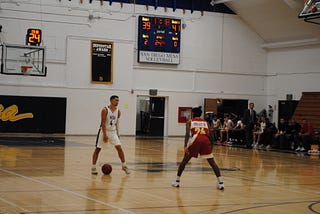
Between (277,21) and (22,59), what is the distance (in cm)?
1519

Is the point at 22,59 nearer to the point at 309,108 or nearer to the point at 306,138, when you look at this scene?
the point at 306,138

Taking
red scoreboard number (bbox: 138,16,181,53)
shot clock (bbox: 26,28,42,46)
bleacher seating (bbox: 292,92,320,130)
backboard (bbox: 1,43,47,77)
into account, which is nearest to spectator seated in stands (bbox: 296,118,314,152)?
bleacher seating (bbox: 292,92,320,130)

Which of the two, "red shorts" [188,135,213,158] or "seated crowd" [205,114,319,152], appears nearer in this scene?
"red shorts" [188,135,213,158]

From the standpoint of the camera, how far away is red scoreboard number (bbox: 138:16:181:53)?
33344mm

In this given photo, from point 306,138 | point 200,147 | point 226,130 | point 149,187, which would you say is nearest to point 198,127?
point 200,147

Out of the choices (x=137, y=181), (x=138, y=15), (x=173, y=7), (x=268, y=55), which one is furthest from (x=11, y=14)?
(x=137, y=181)

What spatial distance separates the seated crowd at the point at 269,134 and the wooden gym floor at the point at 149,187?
637 centimetres

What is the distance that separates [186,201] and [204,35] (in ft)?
85.3

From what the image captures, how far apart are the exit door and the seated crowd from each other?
4.15 meters

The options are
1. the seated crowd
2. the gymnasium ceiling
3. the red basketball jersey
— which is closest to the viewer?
the red basketball jersey

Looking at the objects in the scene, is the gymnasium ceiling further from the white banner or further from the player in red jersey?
the player in red jersey

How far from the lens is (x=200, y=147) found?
1162 cm

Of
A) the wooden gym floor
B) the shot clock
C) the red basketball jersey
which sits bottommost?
the wooden gym floor

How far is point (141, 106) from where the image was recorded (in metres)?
36.5
